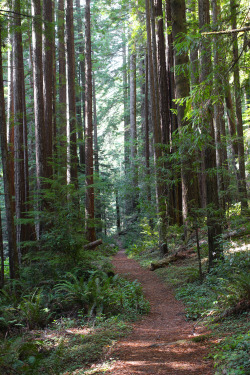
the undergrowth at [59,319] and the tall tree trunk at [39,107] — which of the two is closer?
the undergrowth at [59,319]

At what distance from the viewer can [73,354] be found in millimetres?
4492

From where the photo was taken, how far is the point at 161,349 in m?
4.41

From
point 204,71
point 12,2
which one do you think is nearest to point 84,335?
point 204,71

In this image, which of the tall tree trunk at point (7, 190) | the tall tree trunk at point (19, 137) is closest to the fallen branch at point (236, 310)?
the tall tree trunk at point (7, 190)

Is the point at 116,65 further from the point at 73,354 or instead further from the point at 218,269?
the point at 73,354

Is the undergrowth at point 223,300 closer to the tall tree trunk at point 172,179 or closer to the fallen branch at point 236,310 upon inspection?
the fallen branch at point 236,310

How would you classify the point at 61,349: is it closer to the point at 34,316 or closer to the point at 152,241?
the point at 34,316

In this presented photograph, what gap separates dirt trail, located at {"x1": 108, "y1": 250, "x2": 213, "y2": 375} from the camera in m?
3.80

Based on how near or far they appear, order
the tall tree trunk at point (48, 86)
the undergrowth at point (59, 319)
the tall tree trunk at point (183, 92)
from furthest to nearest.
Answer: the tall tree trunk at point (48, 86) < the tall tree trunk at point (183, 92) < the undergrowth at point (59, 319)

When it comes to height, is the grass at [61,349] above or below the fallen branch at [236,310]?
below

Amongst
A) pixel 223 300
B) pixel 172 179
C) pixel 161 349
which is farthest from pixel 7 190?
pixel 172 179

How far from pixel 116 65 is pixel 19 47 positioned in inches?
844

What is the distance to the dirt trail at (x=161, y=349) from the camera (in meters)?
3.80

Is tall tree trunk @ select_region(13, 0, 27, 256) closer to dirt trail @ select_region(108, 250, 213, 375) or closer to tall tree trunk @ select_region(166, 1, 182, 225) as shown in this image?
tall tree trunk @ select_region(166, 1, 182, 225)
